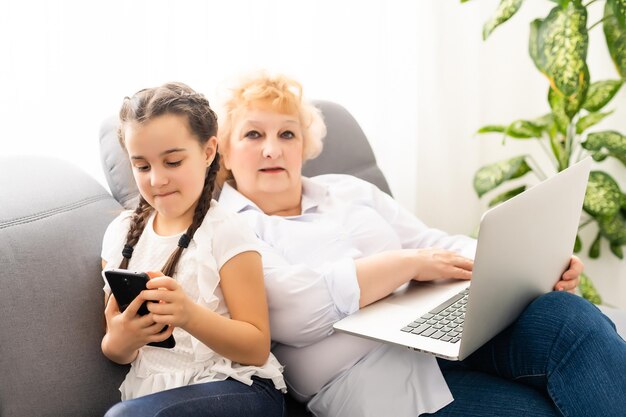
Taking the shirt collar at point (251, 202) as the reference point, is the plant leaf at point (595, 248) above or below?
below

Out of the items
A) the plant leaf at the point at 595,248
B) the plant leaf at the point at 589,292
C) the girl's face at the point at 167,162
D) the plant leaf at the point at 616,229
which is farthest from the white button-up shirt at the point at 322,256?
the plant leaf at the point at 595,248

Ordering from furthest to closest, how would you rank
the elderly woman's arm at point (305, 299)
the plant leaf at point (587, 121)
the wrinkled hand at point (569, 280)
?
1. the plant leaf at point (587, 121)
2. the wrinkled hand at point (569, 280)
3. the elderly woman's arm at point (305, 299)

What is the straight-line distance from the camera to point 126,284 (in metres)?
1.14

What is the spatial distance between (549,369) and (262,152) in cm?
73

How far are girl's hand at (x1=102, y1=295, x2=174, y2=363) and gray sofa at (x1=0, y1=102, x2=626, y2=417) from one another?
1.7 inches

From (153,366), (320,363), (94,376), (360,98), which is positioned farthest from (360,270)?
(360,98)

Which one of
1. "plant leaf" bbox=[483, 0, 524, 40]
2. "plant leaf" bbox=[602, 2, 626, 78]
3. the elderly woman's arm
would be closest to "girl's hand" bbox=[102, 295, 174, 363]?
the elderly woman's arm

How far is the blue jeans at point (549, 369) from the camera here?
3.95 feet

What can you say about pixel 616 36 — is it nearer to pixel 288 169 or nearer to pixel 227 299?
pixel 288 169

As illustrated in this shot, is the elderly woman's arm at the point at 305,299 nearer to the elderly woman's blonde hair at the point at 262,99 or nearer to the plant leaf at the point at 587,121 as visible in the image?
the elderly woman's blonde hair at the point at 262,99

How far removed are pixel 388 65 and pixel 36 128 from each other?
1.25 meters

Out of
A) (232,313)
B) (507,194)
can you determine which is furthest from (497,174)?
(232,313)

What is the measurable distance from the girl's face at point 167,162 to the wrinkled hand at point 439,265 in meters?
0.49

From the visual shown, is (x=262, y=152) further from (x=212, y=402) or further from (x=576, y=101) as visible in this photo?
(x=576, y=101)
